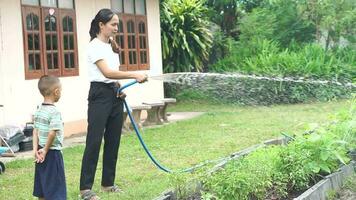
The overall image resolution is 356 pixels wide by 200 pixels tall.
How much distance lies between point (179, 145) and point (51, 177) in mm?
Answer: 4585

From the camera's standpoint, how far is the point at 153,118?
1266 centimetres

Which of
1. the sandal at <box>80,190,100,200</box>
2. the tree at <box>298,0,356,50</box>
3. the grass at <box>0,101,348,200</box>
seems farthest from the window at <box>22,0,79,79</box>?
the tree at <box>298,0,356,50</box>

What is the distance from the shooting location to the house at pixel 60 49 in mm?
9656

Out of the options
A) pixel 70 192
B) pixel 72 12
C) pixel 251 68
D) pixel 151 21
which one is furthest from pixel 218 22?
pixel 70 192

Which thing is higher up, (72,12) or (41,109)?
(72,12)

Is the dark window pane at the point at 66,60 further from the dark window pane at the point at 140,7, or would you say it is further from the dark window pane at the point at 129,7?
the dark window pane at the point at 140,7

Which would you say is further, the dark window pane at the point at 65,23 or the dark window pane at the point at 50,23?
the dark window pane at the point at 65,23

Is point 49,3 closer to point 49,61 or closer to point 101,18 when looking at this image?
point 49,61

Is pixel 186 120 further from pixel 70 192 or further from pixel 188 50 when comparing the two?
pixel 70 192

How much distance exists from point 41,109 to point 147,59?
28.0 feet

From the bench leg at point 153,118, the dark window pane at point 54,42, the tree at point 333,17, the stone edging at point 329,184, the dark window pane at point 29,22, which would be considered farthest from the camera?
the tree at point 333,17

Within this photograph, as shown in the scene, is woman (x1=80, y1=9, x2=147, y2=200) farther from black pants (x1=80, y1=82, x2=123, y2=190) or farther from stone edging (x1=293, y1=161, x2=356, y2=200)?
stone edging (x1=293, y1=161, x2=356, y2=200)

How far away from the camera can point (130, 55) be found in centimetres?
1280

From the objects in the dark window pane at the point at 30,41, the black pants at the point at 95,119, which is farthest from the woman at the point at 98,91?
the dark window pane at the point at 30,41
